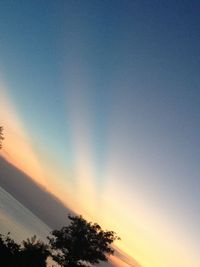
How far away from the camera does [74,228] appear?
5259cm

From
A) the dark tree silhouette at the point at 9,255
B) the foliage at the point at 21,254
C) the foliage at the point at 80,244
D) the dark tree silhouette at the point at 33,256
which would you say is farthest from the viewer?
the foliage at the point at 80,244

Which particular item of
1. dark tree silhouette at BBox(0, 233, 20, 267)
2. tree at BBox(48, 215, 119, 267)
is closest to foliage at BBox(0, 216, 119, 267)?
tree at BBox(48, 215, 119, 267)

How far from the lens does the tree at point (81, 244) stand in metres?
50.4

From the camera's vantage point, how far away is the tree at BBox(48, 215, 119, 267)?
5038 cm

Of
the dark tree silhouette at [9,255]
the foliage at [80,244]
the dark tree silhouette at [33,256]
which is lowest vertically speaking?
the dark tree silhouette at [9,255]

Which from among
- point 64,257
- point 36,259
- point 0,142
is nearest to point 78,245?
point 64,257

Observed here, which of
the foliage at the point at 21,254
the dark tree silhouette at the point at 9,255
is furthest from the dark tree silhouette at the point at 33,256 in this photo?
the dark tree silhouette at the point at 9,255

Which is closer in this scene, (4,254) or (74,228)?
(4,254)

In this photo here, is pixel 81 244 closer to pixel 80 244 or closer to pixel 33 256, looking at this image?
pixel 80 244

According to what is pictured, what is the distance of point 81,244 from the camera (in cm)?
5078

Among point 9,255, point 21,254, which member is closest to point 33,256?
point 21,254

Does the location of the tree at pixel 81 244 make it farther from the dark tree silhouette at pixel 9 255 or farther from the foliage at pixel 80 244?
the dark tree silhouette at pixel 9 255

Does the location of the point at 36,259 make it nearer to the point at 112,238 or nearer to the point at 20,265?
the point at 20,265

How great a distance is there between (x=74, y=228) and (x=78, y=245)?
2.77 meters
